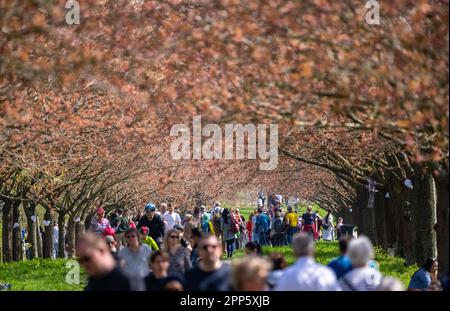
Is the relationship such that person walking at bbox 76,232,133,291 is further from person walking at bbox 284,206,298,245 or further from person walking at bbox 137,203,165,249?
person walking at bbox 284,206,298,245

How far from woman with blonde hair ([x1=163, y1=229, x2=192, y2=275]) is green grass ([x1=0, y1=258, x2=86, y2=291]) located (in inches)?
229

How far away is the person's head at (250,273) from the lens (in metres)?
10.3

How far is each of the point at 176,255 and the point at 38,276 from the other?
12.9 meters

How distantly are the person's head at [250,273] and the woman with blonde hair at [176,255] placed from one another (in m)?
5.97

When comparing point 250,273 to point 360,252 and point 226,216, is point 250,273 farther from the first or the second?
point 226,216

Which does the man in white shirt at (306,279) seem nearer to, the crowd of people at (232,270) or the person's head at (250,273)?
the crowd of people at (232,270)

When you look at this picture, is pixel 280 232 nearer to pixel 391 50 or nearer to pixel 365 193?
pixel 365 193

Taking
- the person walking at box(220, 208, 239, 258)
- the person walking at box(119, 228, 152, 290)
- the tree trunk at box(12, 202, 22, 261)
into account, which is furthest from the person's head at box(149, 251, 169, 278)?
the tree trunk at box(12, 202, 22, 261)

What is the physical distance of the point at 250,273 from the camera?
405 inches

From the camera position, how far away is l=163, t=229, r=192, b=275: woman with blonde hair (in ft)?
54.4

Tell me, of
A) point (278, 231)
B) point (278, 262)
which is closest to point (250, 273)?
point (278, 262)

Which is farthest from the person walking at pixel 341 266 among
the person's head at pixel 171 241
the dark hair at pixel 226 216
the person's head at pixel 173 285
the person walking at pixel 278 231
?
the person walking at pixel 278 231

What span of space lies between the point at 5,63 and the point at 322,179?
42870mm
